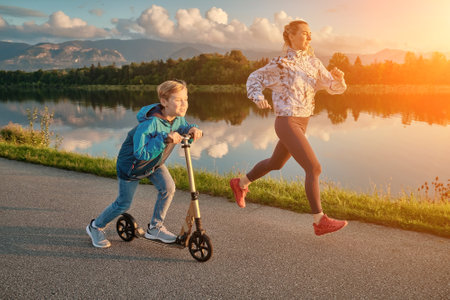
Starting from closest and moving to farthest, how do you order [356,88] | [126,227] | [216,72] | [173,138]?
[173,138], [126,227], [356,88], [216,72]

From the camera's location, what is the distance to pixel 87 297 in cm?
309

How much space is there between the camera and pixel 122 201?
390 cm

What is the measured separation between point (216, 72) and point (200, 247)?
362 feet

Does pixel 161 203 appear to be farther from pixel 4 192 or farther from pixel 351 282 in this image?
pixel 4 192

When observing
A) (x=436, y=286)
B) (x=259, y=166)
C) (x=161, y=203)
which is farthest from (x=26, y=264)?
(x=436, y=286)

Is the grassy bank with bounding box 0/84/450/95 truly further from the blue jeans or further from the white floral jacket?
the blue jeans

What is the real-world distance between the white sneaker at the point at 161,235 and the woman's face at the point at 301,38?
97.5 inches

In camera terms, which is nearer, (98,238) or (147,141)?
(147,141)

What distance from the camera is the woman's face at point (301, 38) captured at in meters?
4.22

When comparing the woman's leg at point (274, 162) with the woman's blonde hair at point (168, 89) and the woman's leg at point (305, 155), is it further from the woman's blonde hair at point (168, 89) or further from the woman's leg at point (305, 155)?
the woman's blonde hair at point (168, 89)

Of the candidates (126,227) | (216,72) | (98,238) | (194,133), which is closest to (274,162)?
(194,133)

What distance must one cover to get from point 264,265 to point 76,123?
39119 mm

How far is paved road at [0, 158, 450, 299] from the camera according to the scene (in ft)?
10.4

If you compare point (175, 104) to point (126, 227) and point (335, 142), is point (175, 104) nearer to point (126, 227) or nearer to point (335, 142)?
point (126, 227)
